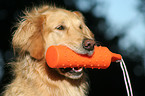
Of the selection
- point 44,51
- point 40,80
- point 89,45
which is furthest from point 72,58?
point 40,80

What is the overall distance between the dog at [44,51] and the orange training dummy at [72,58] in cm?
9

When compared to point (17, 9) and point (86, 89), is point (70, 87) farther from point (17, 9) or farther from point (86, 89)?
point (17, 9)

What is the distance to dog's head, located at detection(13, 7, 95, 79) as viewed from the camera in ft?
7.62

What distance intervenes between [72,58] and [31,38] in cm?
70

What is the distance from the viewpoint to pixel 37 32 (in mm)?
2488

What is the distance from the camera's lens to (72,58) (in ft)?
6.93

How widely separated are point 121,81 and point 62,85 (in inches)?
124

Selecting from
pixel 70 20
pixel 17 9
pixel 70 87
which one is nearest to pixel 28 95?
pixel 70 87

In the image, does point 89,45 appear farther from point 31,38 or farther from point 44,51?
point 31,38

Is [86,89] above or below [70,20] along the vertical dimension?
below

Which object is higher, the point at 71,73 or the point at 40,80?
the point at 71,73

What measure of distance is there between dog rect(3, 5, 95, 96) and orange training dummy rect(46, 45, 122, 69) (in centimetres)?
9

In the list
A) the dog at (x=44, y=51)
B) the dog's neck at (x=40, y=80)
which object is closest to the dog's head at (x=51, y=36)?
the dog at (x=44, y=51)

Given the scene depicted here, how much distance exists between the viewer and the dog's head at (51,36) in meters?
2.32
